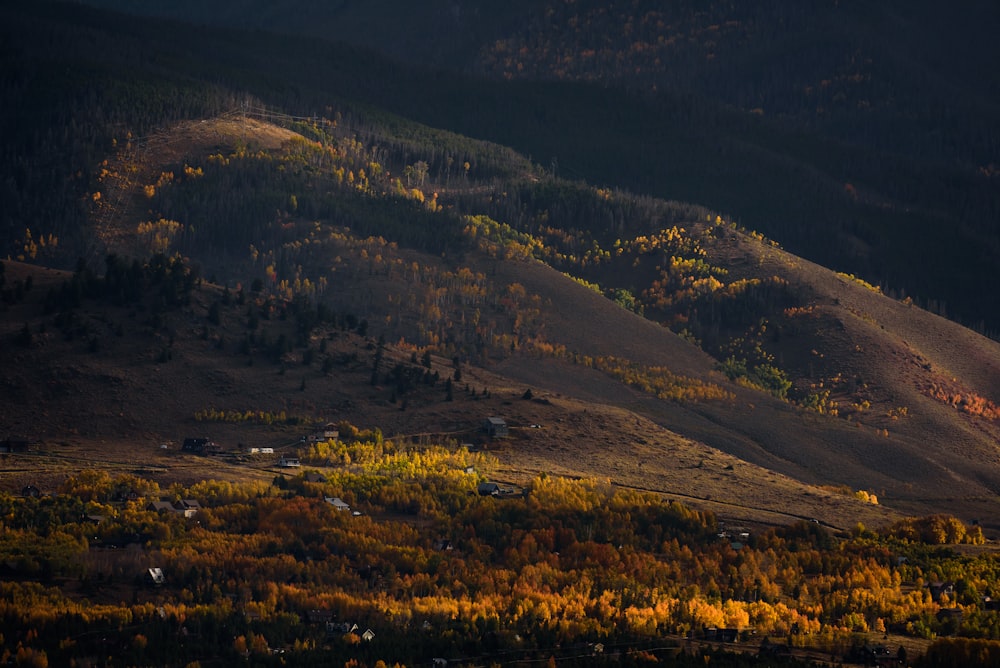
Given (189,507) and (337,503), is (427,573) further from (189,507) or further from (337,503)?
(189,507)

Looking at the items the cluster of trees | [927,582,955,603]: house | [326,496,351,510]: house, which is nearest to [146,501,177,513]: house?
the cluster of trees

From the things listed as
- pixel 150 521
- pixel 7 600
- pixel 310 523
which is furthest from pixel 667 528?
pixel 7 600

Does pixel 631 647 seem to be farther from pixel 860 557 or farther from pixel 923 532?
pixel 923 532

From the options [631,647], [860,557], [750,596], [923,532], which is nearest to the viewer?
[631,647]

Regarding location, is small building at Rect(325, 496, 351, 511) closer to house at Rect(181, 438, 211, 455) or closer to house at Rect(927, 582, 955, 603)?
house at Rect(181, 438, 211, 455)

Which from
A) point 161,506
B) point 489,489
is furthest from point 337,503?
point 161,506

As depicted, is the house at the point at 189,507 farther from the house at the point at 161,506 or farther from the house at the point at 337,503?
the house at the point at 337,503

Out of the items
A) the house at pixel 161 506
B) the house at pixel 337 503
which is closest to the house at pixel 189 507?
the house at pixel 161 506
